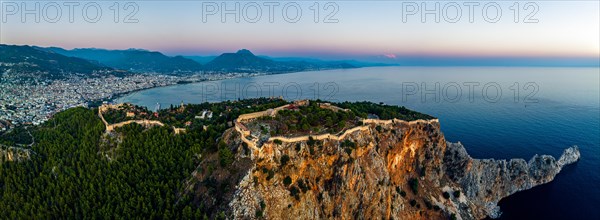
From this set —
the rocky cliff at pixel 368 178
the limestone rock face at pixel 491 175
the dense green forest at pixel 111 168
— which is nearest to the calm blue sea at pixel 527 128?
the limestone rock face at pixel 491 175

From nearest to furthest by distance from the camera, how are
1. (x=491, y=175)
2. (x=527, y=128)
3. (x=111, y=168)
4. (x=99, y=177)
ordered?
(x=99, y=177)
(x=111, y=168)
(x=491, y=175)
(x=527, y=128)

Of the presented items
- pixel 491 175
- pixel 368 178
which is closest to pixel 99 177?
pixel 368 178

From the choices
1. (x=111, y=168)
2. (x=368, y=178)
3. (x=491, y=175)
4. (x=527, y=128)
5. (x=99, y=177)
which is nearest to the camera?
(x=99, y=177)

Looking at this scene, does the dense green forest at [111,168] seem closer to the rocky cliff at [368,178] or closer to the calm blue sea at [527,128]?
the rocky cliff at [368,178]

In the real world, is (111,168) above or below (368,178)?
above

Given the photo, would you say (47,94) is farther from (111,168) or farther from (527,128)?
(527,128)

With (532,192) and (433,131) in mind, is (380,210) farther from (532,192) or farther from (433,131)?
(532,192)

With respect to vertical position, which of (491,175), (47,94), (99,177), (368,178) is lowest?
(491,175)
